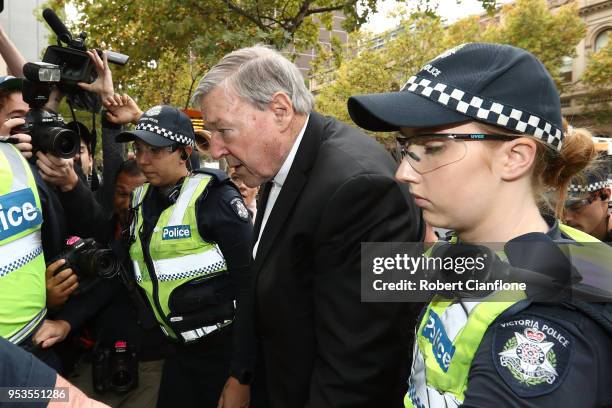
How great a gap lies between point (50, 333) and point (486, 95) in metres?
2.09

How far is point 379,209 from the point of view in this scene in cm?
152

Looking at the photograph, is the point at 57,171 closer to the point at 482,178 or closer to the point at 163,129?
the point at 163,129

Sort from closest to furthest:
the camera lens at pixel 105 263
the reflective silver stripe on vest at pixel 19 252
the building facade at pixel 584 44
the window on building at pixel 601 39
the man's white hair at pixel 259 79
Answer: the reflective silver stripe on vest at pixel 19 252, the man's white hair at pixel 259 79, the camera lens at pixel 105 263, the building facade at pixel 584 44, the window on building at pixel 601 39

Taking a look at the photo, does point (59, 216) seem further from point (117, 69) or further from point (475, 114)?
point (117, 69)

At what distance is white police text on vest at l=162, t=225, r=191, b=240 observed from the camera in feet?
8.24

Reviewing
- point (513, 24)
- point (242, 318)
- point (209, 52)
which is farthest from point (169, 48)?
point (513, 24)

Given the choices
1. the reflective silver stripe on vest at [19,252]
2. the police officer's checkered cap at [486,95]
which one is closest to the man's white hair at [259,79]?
the police officer's checkered cap at [486,95]

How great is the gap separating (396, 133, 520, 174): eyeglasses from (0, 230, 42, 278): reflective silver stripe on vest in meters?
1.41

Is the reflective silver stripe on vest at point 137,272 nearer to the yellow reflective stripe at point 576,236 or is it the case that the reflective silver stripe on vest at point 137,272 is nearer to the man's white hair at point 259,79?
the man's white hair at point 259,79

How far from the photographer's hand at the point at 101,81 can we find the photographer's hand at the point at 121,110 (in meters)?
0.08

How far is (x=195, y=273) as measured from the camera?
2.51m

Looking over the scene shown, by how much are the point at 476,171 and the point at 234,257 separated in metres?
1.58

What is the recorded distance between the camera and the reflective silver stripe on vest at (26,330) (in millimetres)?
1784

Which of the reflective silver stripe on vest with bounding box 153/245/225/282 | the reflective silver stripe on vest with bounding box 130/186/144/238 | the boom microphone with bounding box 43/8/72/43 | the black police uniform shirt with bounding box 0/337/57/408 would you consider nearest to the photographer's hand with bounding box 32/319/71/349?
the reflective silver stripe on vest with bounding box 153/245/225/282
